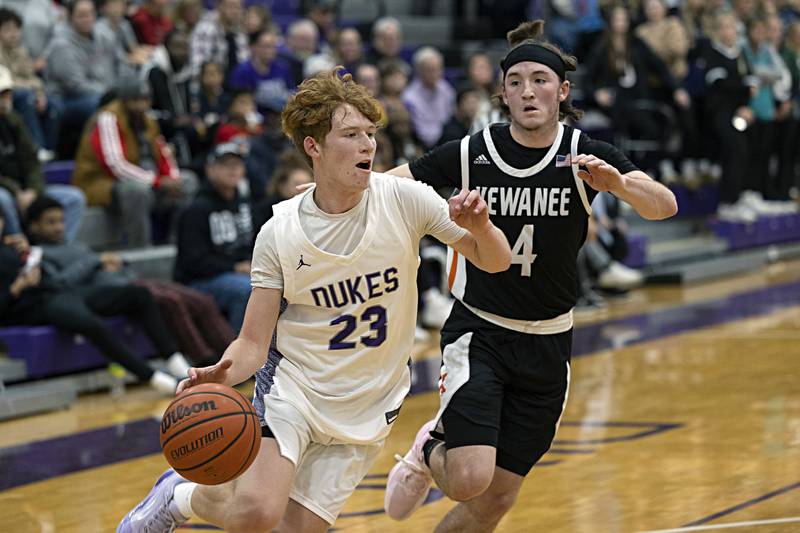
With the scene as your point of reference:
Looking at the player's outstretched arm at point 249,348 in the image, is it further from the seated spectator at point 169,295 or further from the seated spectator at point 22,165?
the seated spectator at point 22,165

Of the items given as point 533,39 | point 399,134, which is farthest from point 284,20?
point 533,39

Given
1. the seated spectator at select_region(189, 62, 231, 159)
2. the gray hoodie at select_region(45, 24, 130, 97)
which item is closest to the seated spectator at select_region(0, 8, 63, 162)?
the gray hoodie at select_region(45, 24, 130, 97)

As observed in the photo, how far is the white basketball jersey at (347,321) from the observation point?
4.83m

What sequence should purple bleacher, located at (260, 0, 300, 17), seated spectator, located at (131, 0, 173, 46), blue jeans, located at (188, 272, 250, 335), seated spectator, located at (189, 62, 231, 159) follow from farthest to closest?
1. purple bleacher, located at (260, 0, 300, 17)
2. seated spectator, located at (131, 0, 173, 46)
3. seated spectator, located at (189, 62, 231, 159)
4. blue jeans, located at (188, 272, 250, 335)

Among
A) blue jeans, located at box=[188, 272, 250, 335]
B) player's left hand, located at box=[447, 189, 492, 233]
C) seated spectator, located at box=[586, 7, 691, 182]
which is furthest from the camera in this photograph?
seated spectator, located at box=[586, 7, 691, 182]

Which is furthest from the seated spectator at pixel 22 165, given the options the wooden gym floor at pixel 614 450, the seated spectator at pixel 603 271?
the seated spectator at pixel 603 271

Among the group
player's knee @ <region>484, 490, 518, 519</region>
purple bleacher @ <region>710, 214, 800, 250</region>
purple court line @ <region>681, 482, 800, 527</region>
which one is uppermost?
player's knee @ <region>484, 490, 518, 519</region>

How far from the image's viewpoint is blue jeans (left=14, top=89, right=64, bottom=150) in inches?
446

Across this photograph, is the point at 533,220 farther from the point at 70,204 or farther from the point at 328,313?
the point at 70,204

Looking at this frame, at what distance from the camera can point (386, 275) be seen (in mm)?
4883

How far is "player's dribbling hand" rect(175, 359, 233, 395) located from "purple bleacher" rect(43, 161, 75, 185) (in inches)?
283

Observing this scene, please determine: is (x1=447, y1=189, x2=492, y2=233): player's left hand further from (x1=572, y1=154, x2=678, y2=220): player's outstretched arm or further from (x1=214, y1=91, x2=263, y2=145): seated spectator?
(x1=214, y1=91, x2=263, y2=145): seated spectator

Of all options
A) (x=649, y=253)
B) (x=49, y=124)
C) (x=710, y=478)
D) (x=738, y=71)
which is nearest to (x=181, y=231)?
(x=49, y=124)

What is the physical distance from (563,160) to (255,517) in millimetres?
1837
